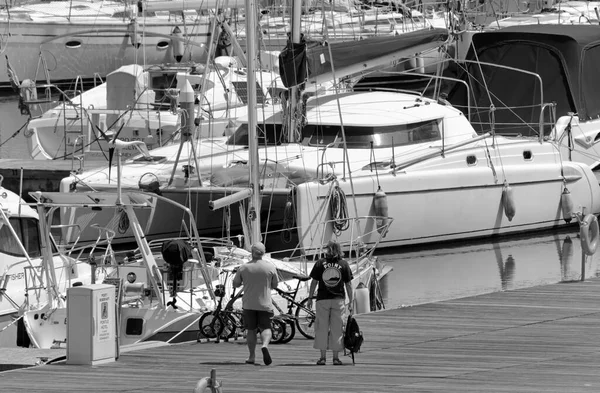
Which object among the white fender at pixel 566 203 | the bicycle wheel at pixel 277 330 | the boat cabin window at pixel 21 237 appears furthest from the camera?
the white fender at pixel 566 203

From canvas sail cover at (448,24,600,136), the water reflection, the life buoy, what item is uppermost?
canvas sail cover at (448,24,600,136)

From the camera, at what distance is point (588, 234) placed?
68.3ft

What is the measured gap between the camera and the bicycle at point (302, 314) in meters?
16.5

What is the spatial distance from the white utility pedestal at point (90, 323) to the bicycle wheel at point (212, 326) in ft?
5.99

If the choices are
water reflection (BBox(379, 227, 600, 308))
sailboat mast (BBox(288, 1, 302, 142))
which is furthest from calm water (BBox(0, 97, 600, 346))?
sailboat mast (BBox(288, 1, 302, 142))

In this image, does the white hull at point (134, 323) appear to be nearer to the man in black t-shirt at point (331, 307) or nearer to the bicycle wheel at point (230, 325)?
the bicycle wheel at point (230, 325)

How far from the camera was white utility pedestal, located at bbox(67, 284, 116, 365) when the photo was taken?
47.2 feet

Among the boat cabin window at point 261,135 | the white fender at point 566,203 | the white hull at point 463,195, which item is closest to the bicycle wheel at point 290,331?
the white hull at point 463,195

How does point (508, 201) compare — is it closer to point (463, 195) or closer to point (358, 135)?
point (463, 195)

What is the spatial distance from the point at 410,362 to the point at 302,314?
134 inches

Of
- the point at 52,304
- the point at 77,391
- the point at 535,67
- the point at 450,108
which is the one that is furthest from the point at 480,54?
the point at 77,391

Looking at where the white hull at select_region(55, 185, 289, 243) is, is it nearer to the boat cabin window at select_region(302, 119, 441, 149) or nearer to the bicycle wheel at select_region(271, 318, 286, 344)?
the boat cabin window at select_region(302, 119, 441, 149)

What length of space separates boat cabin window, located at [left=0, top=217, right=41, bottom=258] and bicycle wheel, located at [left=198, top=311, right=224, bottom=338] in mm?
4164

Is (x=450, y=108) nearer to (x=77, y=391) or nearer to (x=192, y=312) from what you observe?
(x=192, y=312)
